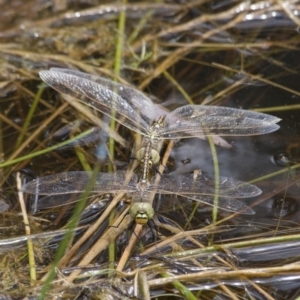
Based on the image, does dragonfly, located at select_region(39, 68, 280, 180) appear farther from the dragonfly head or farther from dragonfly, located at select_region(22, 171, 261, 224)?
the dragonfly head

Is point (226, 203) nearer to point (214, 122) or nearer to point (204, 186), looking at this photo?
point (204, 186)

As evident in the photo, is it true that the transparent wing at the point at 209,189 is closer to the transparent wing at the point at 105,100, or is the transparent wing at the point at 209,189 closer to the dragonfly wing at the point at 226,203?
the dragonfly wing at the point at 226,203

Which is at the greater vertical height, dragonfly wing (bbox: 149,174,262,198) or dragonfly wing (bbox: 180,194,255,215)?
dragonfly wing (bbox: 149,174,262,198)

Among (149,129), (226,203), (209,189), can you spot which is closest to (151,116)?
(149,129)

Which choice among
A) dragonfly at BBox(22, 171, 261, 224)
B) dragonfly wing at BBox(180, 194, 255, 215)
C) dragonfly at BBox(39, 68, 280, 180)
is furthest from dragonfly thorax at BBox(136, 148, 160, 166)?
dragonfly wing at BBox(180, 194, 255, 215)

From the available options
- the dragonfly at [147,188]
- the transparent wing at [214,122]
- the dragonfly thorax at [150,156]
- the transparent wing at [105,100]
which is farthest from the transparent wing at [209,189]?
the transparent wing at [105,100]

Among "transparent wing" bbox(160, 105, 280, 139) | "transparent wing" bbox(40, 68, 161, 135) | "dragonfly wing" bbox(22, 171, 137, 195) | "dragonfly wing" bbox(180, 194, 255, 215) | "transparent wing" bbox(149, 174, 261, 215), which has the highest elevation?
"transparent wing" bbox(40, 68, 161, 135)
